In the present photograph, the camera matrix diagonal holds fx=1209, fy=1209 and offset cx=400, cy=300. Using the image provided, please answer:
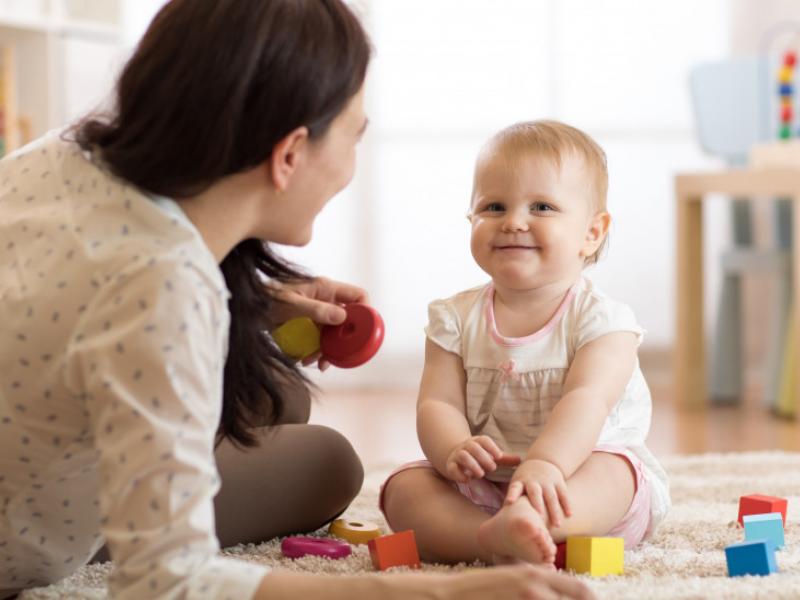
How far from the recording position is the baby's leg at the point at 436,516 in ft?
3.86

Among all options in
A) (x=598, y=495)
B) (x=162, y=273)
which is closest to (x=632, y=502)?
(x=598, y=495)

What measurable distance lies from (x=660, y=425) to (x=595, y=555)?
4.83ft

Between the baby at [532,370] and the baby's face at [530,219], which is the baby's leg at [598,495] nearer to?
the baby at [532,370]

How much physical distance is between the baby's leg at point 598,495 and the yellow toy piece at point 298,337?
29 centimetres

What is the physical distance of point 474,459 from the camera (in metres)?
1.12

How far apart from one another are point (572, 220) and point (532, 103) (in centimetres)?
199

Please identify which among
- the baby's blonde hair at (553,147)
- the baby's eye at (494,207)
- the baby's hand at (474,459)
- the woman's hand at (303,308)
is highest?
the baby's blonde hair at (553,147)

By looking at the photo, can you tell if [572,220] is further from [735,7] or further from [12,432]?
[735,7]

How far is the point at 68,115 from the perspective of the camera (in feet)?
8.23

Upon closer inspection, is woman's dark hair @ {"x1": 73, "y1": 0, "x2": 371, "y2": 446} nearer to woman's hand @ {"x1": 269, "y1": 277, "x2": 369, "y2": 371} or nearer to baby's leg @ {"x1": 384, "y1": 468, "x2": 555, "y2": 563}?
woman's hand @ {"x1": 269, "y1": 277, "x2": 369, "y2": 371}

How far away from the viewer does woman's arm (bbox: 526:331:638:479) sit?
113cm

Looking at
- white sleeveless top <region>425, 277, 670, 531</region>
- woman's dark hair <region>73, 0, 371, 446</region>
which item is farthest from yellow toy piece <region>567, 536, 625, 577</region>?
woman's dark hair <region>73, 0, 371, 446</region>

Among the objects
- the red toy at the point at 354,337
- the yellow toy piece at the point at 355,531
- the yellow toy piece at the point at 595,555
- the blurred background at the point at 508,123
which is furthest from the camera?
the blurred background at the point at 508,123

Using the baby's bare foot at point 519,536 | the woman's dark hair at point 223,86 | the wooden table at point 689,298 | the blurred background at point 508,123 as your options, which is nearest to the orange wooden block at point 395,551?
the baby's bare foot at point 519,536
